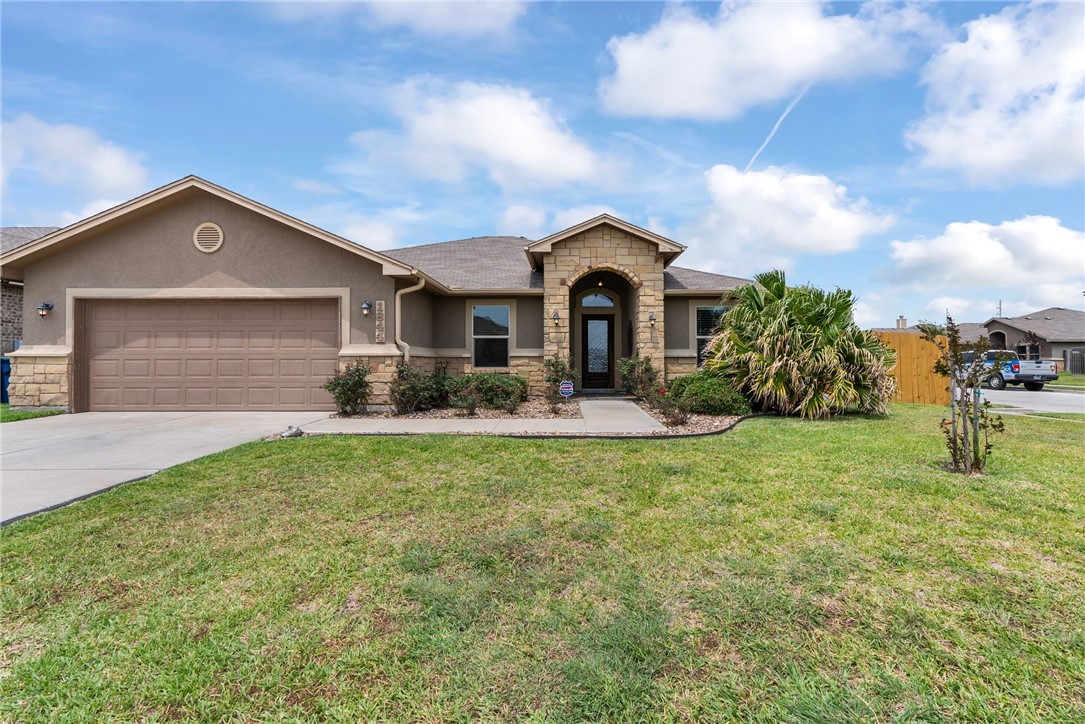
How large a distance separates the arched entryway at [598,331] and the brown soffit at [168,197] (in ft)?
20.6

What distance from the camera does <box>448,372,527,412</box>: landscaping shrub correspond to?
10.5 metres

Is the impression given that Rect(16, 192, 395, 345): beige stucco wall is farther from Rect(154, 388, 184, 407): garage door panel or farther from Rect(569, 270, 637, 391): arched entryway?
Rect(569, 270, 637, 391): arched entryway

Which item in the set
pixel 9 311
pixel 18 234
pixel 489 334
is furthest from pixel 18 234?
→ pixel 489 334

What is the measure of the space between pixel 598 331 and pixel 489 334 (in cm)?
389

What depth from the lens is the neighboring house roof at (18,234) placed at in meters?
16.0

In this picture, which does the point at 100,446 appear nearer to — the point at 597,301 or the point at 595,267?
the point at 595,267

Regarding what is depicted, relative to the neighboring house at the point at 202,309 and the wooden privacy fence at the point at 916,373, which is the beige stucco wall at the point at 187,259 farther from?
the wooden privacy fence at the point at 916,373

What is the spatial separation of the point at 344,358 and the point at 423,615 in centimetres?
889

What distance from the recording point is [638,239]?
1250 centimetres

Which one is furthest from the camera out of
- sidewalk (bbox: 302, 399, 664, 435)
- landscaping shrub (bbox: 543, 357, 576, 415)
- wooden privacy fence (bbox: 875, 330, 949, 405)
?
wooden privacy fence (bbox: 875, 330, 949, 405)

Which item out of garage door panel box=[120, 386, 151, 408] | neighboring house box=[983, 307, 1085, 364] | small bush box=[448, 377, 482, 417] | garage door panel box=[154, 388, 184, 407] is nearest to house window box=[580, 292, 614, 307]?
small bush box=[448, 377, 482, 417]

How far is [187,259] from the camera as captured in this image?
1035cm

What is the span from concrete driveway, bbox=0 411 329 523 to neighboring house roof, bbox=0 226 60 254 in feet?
36.8

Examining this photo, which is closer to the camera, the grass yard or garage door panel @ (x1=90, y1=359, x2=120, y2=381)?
the grass yard
